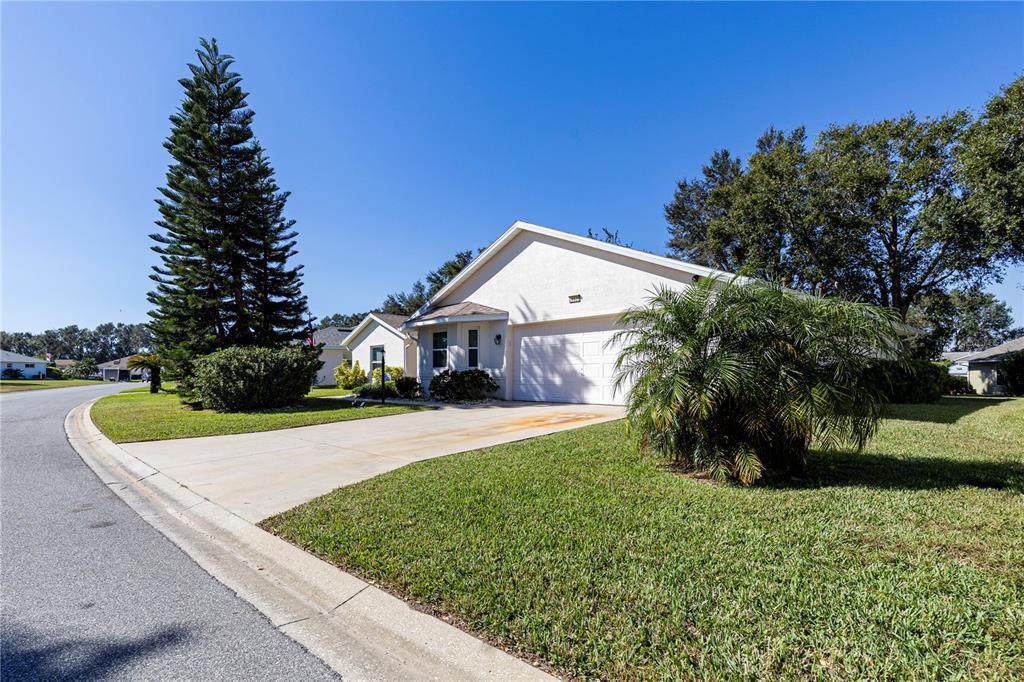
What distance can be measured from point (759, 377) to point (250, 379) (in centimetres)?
1234

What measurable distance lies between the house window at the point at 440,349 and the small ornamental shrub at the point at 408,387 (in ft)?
3.40

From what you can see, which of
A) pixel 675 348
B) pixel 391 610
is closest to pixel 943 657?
pixel 391 610

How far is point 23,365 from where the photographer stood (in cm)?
5791

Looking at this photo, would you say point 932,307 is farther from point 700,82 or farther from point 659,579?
point 659,579

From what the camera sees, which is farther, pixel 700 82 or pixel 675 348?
pixel 700 82

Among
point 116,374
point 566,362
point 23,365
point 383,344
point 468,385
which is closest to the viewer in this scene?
point 566,362

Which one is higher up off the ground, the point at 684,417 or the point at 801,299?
the point at 801,299

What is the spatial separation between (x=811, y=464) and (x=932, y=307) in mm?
26505

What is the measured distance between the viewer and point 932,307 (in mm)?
24156

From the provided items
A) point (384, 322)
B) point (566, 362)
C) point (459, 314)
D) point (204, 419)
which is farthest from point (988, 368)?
point (204, 419)

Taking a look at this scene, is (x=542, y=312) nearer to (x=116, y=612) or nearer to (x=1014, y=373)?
(x=116, y=612)

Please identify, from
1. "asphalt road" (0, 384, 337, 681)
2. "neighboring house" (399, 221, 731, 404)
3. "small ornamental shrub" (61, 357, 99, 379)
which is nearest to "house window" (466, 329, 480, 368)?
"neighboring house" (399, 221, 731, 404)

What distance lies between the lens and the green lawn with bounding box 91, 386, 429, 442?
9289mm

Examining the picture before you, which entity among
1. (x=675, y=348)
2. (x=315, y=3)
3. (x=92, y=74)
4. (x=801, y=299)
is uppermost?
(x=315, y=3)
